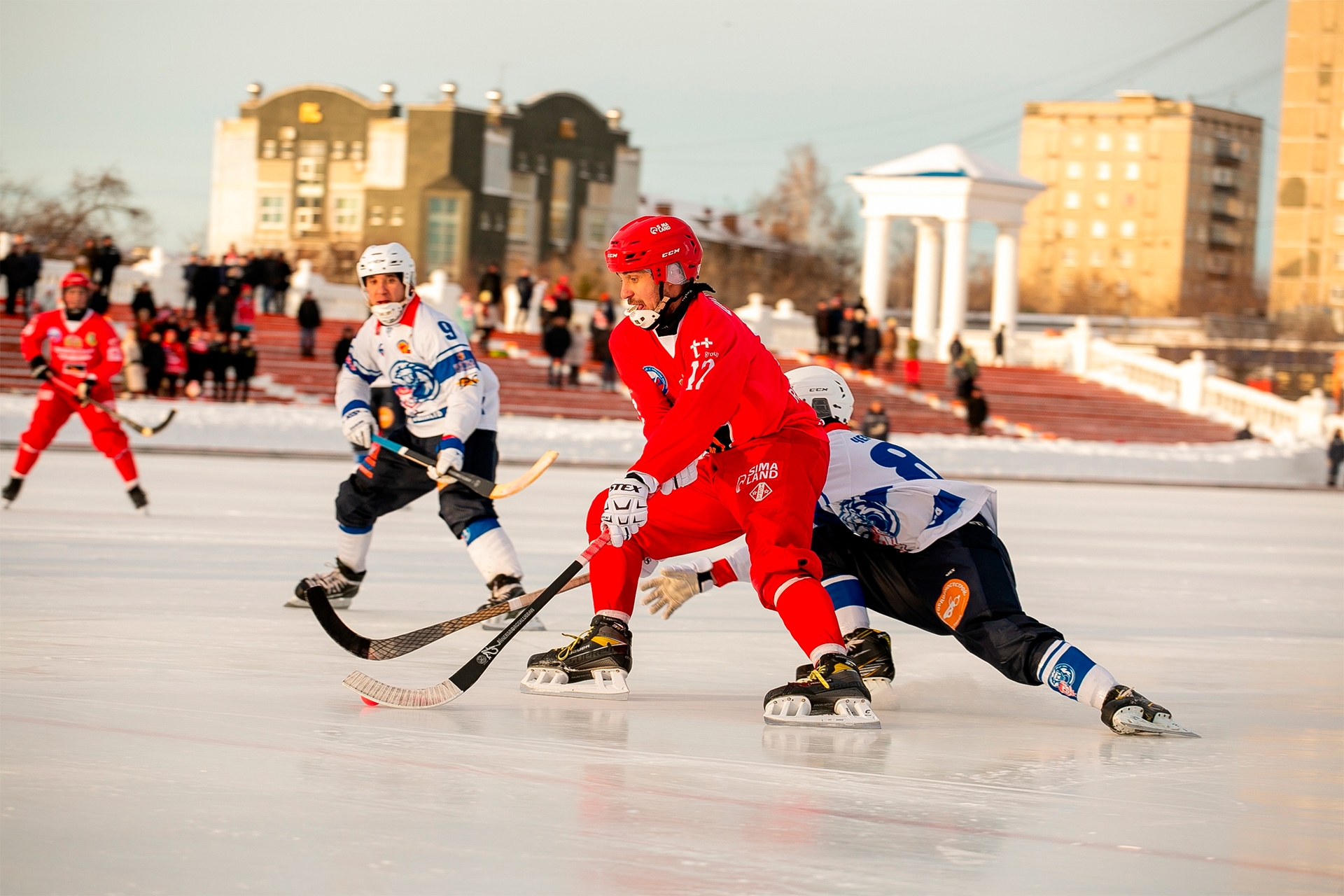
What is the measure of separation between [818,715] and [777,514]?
541 mm

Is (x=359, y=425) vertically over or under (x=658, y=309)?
under

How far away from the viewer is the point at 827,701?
4094 mm

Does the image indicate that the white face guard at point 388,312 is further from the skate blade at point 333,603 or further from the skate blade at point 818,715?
the skate blade at point 818,715

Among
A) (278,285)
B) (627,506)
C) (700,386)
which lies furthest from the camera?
(278,285)

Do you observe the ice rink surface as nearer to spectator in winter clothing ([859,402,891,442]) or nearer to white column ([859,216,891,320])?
spectator in winter clothing ([859,402,891,442])

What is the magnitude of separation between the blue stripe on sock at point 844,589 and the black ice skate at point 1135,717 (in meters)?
0.82

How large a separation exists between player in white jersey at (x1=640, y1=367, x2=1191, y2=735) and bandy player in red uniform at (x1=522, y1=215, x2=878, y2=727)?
18 centimetres

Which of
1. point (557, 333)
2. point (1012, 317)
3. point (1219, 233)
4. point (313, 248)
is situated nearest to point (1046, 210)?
point (1219, 233)

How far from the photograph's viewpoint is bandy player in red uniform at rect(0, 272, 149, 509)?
9.97m

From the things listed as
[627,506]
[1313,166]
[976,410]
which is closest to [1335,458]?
[976,410]

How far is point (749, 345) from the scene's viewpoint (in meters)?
4.19

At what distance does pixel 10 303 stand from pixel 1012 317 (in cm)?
2409

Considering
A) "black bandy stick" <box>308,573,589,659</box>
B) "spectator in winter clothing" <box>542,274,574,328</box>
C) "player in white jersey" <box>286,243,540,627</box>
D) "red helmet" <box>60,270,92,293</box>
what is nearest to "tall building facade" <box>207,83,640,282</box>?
"spectator in winter clothing" <box>542,274,574,328</box>

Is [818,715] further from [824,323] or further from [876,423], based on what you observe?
[824,323]
